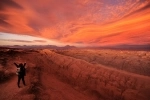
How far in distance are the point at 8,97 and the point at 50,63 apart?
42.8 ft

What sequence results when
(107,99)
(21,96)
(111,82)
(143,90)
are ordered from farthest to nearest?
(111,82), (143,90), (107,99), (21,96)

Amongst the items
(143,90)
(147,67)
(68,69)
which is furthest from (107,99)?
(147,67)

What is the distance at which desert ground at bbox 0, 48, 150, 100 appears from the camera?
41.1 ft

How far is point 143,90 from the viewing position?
17.3 m

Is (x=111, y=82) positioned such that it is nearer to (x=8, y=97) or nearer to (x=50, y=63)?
(x=50, y=63)

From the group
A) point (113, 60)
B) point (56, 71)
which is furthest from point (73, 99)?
point (113, 60)

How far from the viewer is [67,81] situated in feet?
62.5

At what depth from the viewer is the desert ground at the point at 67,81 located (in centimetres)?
1254

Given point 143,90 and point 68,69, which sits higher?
point 68,69

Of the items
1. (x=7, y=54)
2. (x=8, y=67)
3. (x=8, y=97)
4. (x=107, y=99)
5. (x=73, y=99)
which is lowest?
(x=107, y=99)

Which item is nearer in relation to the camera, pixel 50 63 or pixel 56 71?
pixel 56 71

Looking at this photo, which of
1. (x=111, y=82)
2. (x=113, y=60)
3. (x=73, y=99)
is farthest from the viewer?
(x=113, y=60)

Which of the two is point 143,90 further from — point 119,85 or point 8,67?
point 8,67

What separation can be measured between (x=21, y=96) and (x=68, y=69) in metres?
12.3
